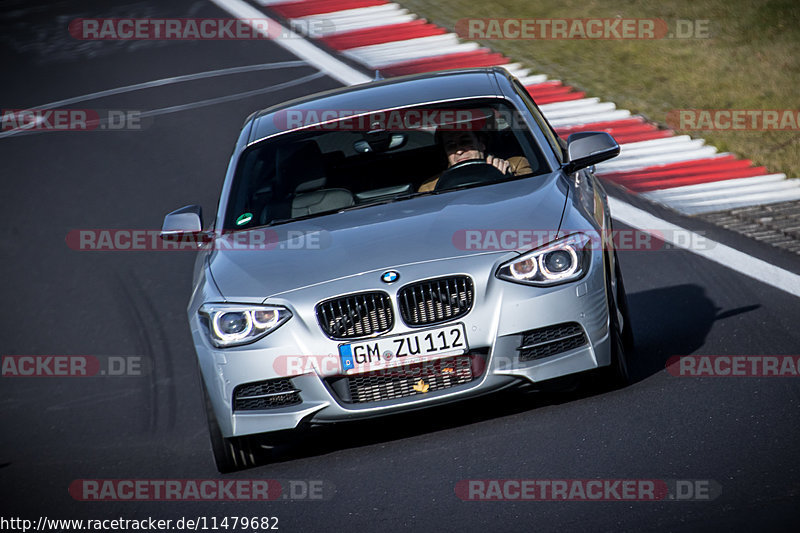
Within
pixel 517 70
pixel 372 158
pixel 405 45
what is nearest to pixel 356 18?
pixel 405 45

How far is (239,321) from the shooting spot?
219 inches

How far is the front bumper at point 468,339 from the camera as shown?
536cm

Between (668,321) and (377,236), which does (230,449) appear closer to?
(377,236)

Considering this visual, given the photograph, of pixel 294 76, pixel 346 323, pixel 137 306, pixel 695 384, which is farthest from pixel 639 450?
pixel 294 76

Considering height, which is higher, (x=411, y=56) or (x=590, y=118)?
(x=411, y=56)

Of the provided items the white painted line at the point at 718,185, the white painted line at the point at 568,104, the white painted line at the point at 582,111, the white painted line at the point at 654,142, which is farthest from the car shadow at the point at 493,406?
the white painted line at the point at 568,104

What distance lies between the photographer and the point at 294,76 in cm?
1645

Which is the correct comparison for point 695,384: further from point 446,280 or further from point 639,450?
point 446,280

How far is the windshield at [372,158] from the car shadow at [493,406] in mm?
1222

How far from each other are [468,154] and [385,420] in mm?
1603

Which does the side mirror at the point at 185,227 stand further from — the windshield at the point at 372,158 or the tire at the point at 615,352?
the tire at the point at 615,352

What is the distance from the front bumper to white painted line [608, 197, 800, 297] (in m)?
2.67

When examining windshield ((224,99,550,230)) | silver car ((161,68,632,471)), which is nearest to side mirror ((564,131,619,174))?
silver car ((161,68,632,471))

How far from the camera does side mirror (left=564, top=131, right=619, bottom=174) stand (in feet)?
21.3
